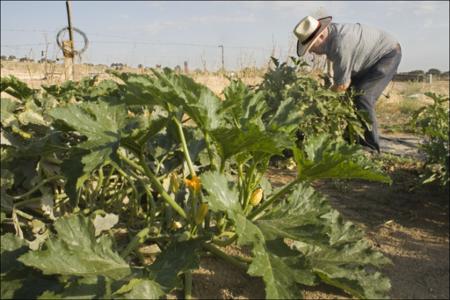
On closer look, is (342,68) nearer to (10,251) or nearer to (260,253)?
(260,253)

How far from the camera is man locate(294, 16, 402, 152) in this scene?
4.67 metres

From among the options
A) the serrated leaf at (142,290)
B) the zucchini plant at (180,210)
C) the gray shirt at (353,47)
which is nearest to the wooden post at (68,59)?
the gray shirt at (353,47)

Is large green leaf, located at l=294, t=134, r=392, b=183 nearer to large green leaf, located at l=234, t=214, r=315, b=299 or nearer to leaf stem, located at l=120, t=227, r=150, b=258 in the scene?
large green leaf, located at l=234, t=214, r=315, b=299

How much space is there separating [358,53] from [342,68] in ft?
1.05

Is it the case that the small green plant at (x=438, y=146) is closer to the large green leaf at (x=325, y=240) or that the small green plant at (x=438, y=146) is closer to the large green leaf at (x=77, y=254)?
the large green leaf at (x=325, y=240)

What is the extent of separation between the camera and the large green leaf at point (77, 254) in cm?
140

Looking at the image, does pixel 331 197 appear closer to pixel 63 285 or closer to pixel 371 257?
pixel 371 257

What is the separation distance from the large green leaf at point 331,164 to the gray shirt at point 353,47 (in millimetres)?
2966

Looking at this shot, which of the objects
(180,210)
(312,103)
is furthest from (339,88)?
(180,210)

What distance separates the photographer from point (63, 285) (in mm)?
1538

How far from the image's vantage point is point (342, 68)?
468 cm

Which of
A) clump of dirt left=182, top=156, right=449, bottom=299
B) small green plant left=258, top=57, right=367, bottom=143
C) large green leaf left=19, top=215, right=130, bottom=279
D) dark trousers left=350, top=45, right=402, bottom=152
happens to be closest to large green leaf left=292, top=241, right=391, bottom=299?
clump of dirt left=182, top=156, right=449, bottom=299

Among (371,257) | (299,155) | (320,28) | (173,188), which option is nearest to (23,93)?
(173,188)

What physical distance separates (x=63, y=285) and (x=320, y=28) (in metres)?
3.91
